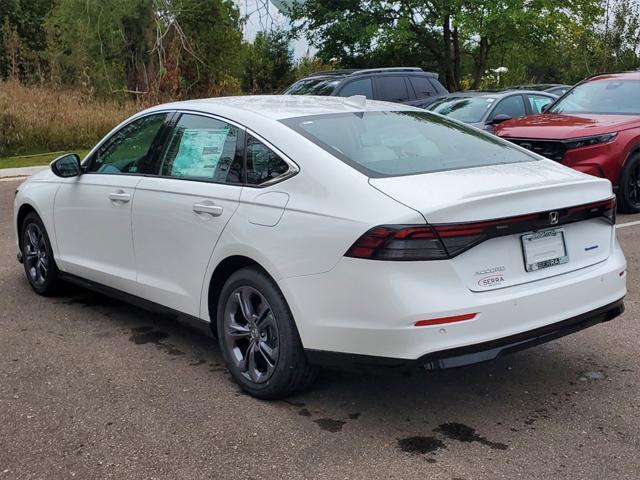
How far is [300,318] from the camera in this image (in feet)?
12.4

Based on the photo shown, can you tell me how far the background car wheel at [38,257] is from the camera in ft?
20.1

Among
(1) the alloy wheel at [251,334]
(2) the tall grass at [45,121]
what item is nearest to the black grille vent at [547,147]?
(1) the alloy wheel at [251,334]

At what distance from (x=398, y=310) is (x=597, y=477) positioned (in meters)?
1.06

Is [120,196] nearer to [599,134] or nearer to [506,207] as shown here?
[506,207]

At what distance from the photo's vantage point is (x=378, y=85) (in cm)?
1448

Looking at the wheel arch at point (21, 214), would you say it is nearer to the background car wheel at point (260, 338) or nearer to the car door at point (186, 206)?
the car door at point (186, 206)

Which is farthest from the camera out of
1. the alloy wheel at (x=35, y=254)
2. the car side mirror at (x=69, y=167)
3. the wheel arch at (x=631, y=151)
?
the wheel arch at (x=631, y=151)

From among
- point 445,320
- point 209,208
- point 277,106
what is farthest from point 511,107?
point 445,320

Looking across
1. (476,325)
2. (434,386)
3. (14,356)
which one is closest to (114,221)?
(14,356)

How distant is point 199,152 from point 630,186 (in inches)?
262

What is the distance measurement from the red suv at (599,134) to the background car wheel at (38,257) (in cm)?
562

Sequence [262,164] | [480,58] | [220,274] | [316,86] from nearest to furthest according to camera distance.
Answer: [262,164] < [220,274] < [316,86] < [480,58]

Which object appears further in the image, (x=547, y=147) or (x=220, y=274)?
(x=547, y=147)

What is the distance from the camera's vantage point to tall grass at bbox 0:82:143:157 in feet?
61.2
